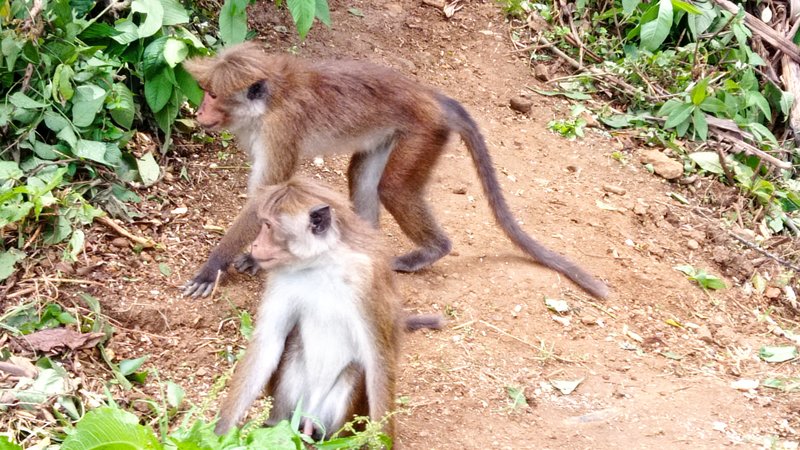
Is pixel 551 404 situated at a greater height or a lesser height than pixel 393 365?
lesser

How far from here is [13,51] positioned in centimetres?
613

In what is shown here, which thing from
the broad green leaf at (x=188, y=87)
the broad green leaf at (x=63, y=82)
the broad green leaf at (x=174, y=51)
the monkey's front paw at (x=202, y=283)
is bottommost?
the monkey's front paw at (x=202, y=283)

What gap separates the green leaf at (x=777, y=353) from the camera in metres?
6.64

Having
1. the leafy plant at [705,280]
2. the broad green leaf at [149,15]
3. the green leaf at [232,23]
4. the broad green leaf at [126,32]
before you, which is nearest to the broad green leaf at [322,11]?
the green leaf at [232,23]

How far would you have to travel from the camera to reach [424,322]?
6062 millimetres

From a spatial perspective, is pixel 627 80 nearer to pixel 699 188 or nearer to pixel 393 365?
pixel 699 188

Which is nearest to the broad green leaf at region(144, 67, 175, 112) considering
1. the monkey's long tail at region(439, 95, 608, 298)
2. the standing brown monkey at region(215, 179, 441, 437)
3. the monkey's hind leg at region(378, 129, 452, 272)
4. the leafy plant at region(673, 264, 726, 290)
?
the monkey's hind leg at region(378, 129, 452, 272)

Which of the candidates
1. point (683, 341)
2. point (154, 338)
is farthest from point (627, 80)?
point (154, 338)

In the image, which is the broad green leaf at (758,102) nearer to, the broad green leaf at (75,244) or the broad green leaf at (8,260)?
the broad green leaf at (75,244)

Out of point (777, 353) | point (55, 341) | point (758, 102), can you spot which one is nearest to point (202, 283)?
point (55, 341)

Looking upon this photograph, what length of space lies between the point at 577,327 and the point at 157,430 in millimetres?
2911

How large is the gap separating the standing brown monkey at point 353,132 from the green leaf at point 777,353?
115cm

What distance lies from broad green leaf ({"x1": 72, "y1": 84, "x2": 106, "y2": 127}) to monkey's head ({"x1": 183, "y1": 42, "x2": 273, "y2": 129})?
0.61 m

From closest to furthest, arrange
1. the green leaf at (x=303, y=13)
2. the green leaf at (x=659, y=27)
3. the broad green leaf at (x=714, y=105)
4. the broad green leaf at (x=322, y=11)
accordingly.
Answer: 1. the green leaf at (x=303, y=13)
2. the broad green leaf at (x=322, y=11)
3. the green leaf at (x=659, y=27)
4. the broad green leaf at (x=714, y=105)
